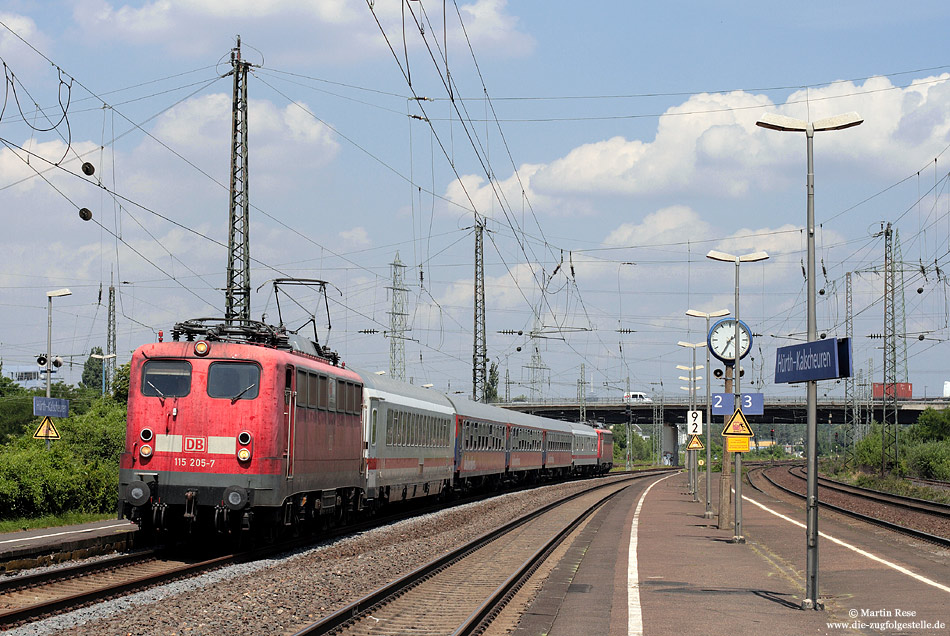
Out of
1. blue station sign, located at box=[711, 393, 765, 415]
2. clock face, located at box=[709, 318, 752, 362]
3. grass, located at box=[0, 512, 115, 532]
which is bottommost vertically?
grass, located at box=[0, 512, 115, 532]

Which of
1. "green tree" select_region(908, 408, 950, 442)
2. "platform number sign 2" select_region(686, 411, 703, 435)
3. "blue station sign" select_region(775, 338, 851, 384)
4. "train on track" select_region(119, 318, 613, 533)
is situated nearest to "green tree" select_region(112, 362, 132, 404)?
"platform number sign 2" select_region(686, 411, 703, 435)

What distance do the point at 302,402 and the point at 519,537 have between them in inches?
283

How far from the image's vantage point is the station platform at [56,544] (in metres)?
15.5

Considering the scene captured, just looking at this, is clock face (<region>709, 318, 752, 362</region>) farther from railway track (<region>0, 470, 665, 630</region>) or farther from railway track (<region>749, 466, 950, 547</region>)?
railway track (<region>0, 470, 665, 630</region>)

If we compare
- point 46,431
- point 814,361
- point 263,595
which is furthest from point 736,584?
point 46,431

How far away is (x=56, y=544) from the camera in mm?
16469

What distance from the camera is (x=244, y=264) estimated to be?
28.6 metres

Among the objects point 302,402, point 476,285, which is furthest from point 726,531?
point 476,285

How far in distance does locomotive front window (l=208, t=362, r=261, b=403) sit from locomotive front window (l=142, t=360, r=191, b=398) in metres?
0.41

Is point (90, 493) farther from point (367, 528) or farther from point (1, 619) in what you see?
point (1, 619)

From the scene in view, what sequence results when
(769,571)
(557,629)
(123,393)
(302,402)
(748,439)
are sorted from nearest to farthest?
1. (557,629)
2. (769,571)
3. (302,402)
4. (748,439)
5. (123,393)

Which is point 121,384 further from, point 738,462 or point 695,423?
point 738,462

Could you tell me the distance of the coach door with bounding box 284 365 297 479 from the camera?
1812cm

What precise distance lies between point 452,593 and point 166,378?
625cm
